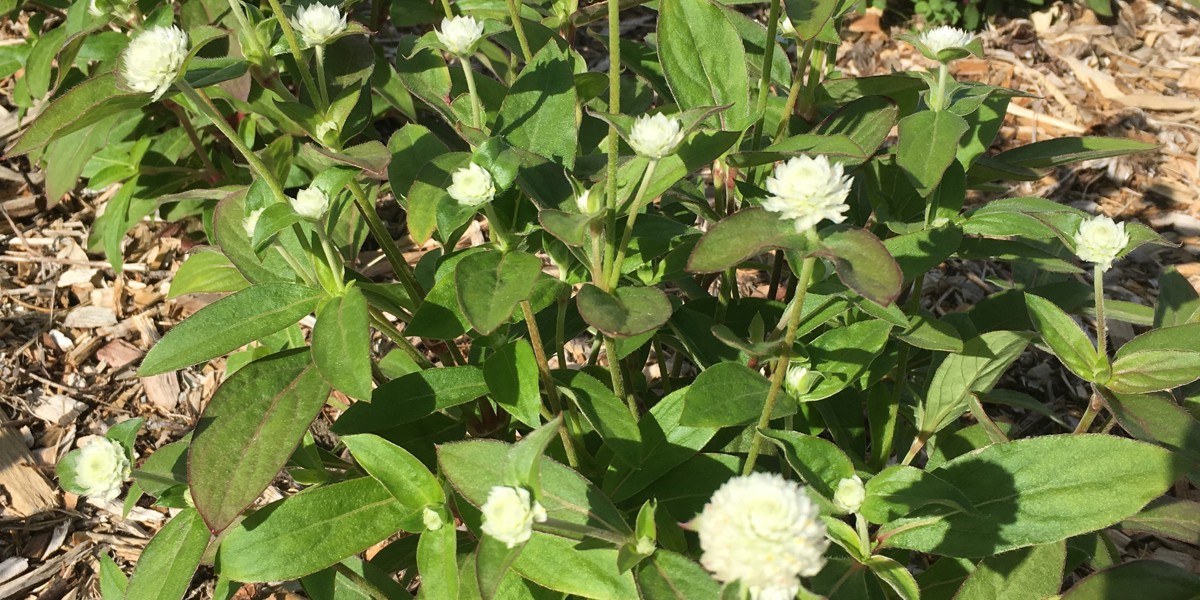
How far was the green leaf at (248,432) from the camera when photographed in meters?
1.51

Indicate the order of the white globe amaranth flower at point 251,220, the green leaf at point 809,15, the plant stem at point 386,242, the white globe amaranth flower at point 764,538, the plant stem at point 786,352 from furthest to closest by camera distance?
the plant stem at point 386,242 < the white globe amaranth flower at point 251,220 < the green leaf at point 809,15 < the plant stem at point 786,352 < the white globe amaranth flower at point 764,538

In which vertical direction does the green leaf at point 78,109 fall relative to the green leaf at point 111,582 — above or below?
above

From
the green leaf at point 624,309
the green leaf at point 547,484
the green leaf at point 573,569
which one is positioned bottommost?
the green leaf at point 573,569

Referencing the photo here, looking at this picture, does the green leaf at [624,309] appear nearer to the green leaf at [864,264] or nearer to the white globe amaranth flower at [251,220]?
the green leaf at [864,264]

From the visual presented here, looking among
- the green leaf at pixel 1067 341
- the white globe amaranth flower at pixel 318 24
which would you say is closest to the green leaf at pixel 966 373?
the green leaf at pixel 1067 341

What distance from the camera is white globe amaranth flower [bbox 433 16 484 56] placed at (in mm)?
1787

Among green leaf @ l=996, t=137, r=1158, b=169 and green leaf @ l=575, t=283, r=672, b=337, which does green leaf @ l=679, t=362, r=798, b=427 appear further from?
green leaf @ l=996, t=137, r=1158, b=169

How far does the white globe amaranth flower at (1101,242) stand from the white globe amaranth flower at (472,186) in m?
1.02

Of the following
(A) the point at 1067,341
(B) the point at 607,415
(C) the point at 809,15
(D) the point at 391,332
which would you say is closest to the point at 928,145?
(C) the point at 809,15

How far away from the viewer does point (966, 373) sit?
1938mm

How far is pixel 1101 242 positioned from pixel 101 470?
1.77 m

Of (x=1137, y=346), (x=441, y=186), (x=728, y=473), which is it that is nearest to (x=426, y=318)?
(x=441, y=186)

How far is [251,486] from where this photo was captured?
1526 millimetres

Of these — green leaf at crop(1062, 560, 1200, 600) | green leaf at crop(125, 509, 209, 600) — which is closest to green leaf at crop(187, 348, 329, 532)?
green leaf at crop(125, 509, 209, 600)
